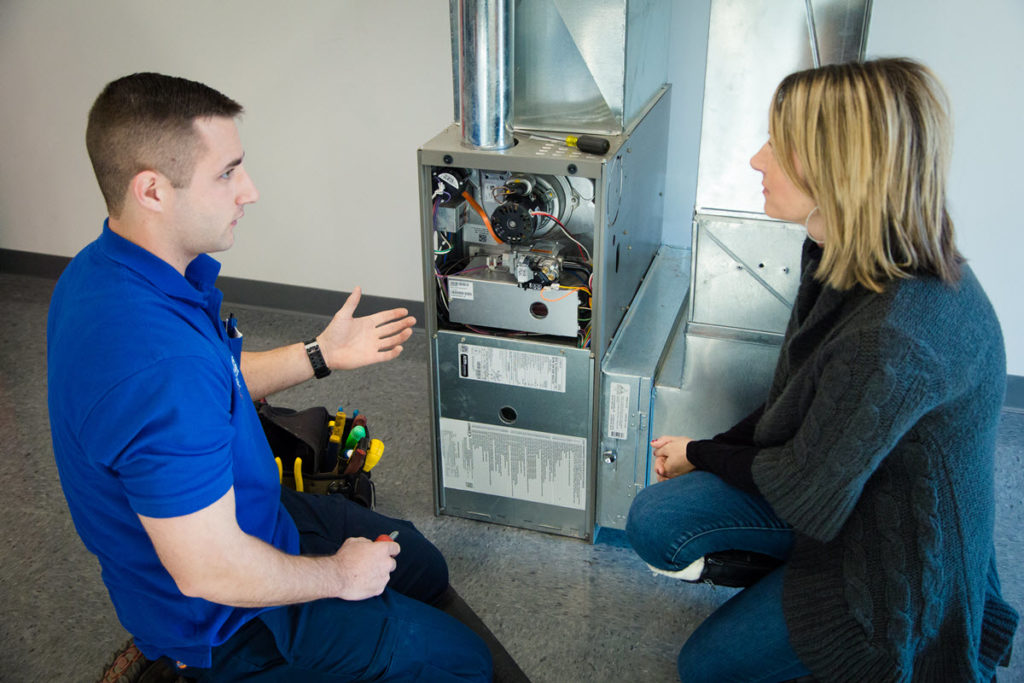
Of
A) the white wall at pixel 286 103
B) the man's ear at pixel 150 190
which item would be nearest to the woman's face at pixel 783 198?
the man's ear at pixel 150 190

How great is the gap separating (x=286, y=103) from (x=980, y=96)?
1951 millimetres

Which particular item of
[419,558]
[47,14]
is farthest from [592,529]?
[47,14]

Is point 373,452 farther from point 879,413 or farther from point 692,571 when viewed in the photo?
point 879,413

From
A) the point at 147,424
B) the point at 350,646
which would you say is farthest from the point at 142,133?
the point at 350,646

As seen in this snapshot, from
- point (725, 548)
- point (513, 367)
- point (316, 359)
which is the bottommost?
point (725, 548)

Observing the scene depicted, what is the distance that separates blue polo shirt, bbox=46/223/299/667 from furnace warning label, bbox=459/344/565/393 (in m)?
0.66

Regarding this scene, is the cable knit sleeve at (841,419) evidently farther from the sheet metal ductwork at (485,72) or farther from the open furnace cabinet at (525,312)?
the sheet metal ductwork at (485,72)

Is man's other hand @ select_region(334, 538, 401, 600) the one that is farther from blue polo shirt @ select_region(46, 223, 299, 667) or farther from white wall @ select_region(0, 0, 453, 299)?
white wall @ select_region(0, 0, 453, 299)

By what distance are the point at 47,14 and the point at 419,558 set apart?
2.37m

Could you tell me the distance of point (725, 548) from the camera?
5.05 ft

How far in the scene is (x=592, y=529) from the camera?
213 centimetres

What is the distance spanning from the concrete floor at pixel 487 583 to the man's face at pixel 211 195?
997 millimetres

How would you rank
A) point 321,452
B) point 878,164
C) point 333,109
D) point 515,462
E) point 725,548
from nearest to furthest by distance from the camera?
1. point 878,164
2. point 725,548
3. point 321,452
4. point 515,462
5. point 333,109

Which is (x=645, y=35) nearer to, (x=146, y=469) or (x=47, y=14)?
(x=146, y=469)
